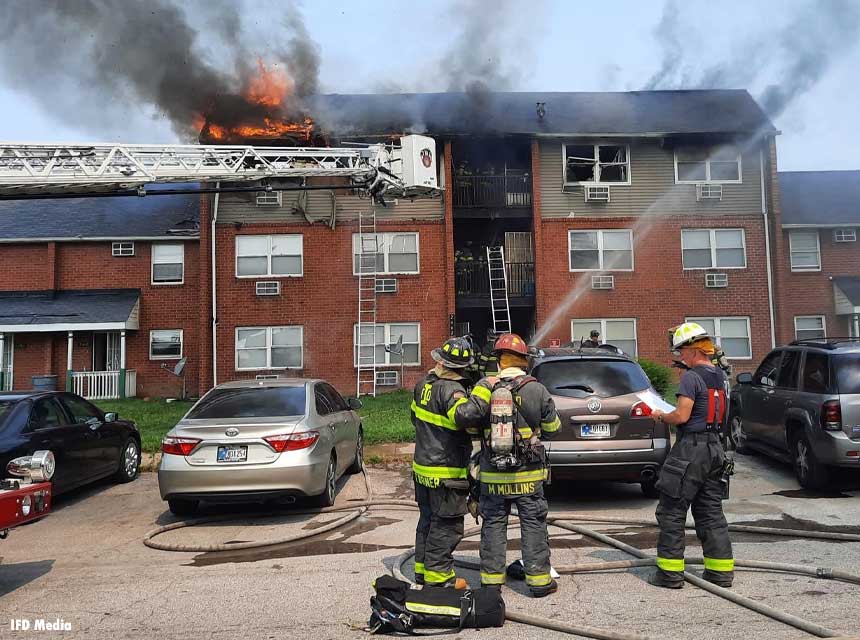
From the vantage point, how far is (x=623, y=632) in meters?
3.66

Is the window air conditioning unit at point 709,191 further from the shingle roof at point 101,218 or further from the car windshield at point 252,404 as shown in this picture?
the car windshield at point 252,404

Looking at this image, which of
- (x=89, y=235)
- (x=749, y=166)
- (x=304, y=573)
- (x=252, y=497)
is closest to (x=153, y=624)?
(x=304, y=573)

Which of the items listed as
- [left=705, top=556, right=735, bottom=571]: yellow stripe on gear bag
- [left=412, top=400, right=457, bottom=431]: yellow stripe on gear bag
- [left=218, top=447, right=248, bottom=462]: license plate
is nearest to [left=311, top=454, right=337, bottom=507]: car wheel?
[left=218, top=447, right=248, bottom=462]: license plate

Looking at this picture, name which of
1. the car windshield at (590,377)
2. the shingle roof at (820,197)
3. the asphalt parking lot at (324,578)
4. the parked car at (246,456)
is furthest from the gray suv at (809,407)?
the shingle roof at (820,197)

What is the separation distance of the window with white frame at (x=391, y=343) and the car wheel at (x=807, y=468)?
12.4 meters

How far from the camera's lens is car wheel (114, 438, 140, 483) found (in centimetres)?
897

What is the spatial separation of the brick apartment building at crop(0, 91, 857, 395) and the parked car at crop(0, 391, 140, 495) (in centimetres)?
1021

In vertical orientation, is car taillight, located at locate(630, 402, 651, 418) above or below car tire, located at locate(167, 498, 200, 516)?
above

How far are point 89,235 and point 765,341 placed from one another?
20.7 metres

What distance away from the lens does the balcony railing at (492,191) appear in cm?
1973

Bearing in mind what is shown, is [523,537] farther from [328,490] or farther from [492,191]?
[492,191]

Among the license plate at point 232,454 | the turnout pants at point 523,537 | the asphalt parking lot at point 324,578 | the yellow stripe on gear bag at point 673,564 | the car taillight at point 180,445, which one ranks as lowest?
the asphalt parking lot at point 324,578

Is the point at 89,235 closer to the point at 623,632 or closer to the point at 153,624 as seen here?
the point at 153,624

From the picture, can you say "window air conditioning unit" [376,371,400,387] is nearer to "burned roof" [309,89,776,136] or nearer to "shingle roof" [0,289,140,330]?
"burned roof" [309,89,776,136]
